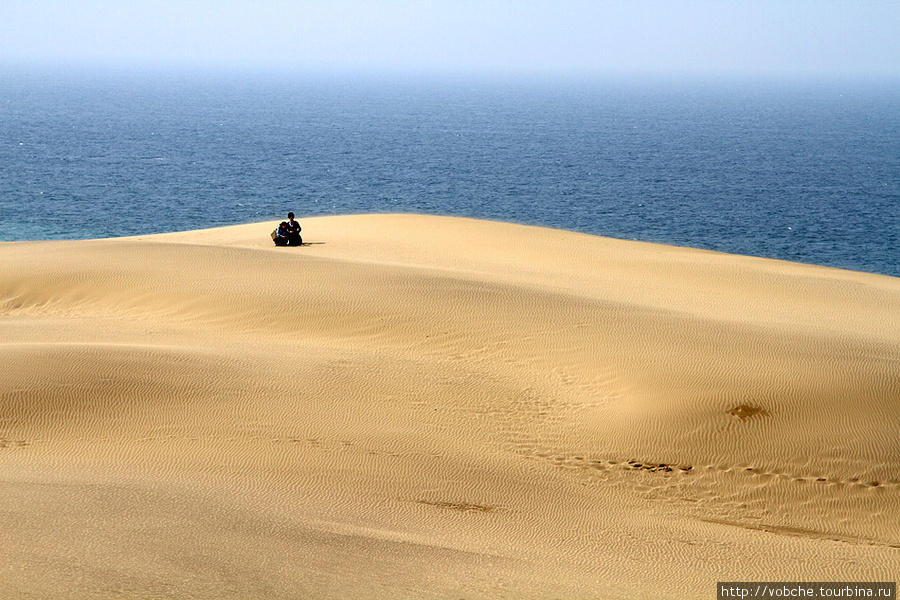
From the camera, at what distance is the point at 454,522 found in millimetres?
9164

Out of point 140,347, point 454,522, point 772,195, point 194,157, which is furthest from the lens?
point 194,157

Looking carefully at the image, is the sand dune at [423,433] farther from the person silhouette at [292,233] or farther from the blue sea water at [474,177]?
the blue sea water at [474,177]

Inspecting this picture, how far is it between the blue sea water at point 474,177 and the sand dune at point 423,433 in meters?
22.2

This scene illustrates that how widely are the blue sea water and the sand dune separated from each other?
22165 mm

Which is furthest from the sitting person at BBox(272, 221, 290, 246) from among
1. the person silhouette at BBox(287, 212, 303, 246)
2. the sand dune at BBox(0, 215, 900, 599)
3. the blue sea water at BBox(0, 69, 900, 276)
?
the blue sea water at BBox(0, 69, 900, 276)

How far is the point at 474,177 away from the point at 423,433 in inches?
1876

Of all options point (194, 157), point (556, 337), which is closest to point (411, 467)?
point (556, 337)

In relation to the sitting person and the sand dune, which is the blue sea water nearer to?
the sitting person

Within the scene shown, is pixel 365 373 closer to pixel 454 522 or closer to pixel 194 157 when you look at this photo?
pixel 454 522

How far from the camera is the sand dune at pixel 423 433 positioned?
762 centimetres

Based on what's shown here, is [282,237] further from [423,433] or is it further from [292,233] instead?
[423,433]

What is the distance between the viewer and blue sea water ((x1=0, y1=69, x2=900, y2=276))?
40000 millimetres

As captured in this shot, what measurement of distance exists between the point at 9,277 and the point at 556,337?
1138 cm

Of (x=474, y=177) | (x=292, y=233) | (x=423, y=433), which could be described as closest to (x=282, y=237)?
(x=292, y=233)
